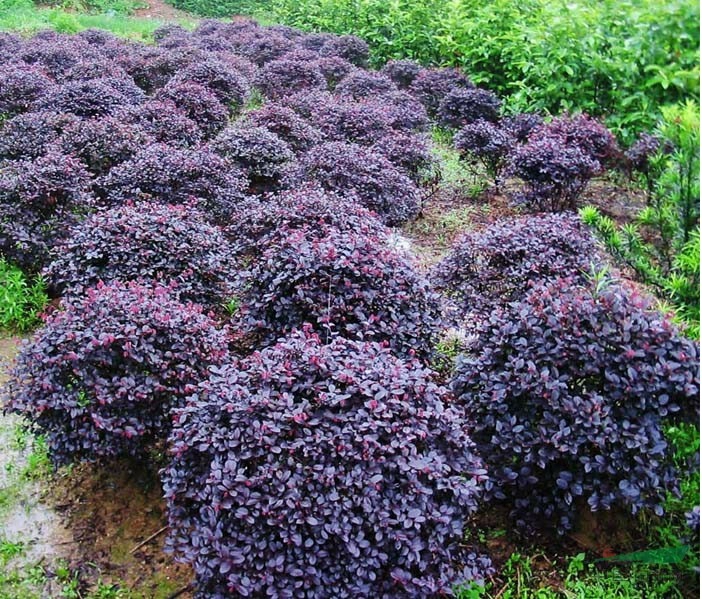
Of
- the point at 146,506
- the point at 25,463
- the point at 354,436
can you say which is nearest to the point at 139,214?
A: the point at 25,463

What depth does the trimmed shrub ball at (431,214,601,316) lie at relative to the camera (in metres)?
3.49

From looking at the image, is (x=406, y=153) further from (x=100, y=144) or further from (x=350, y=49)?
(x=350, y=49)

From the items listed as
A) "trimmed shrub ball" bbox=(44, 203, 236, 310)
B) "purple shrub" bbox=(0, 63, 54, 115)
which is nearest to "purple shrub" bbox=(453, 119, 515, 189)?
"trimmed shrub ball" bbox=(44, 203, 236, 310)

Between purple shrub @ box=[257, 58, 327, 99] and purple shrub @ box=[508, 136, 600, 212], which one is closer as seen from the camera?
purple shrub @ box=[508, 136, 600, 212]

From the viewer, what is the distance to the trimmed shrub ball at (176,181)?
4.75m

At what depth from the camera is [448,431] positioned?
7.89ft

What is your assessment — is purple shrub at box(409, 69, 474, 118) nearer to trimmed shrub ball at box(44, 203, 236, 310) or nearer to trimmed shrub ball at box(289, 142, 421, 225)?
trimmed shrub ball at box(289, 142, 421, 225)

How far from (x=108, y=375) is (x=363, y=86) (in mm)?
6087

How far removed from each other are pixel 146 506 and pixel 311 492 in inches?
43.1

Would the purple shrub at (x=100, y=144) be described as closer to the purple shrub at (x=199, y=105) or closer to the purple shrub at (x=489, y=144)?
the purple shrub at (x=199, y=105)

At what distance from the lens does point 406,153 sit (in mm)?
5719

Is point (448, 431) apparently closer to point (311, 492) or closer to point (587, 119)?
point (311, 492)

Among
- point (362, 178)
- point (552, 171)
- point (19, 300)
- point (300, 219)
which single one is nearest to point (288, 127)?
point (362, 178)

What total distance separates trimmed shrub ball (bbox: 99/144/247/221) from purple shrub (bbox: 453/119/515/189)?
209 centimetres
